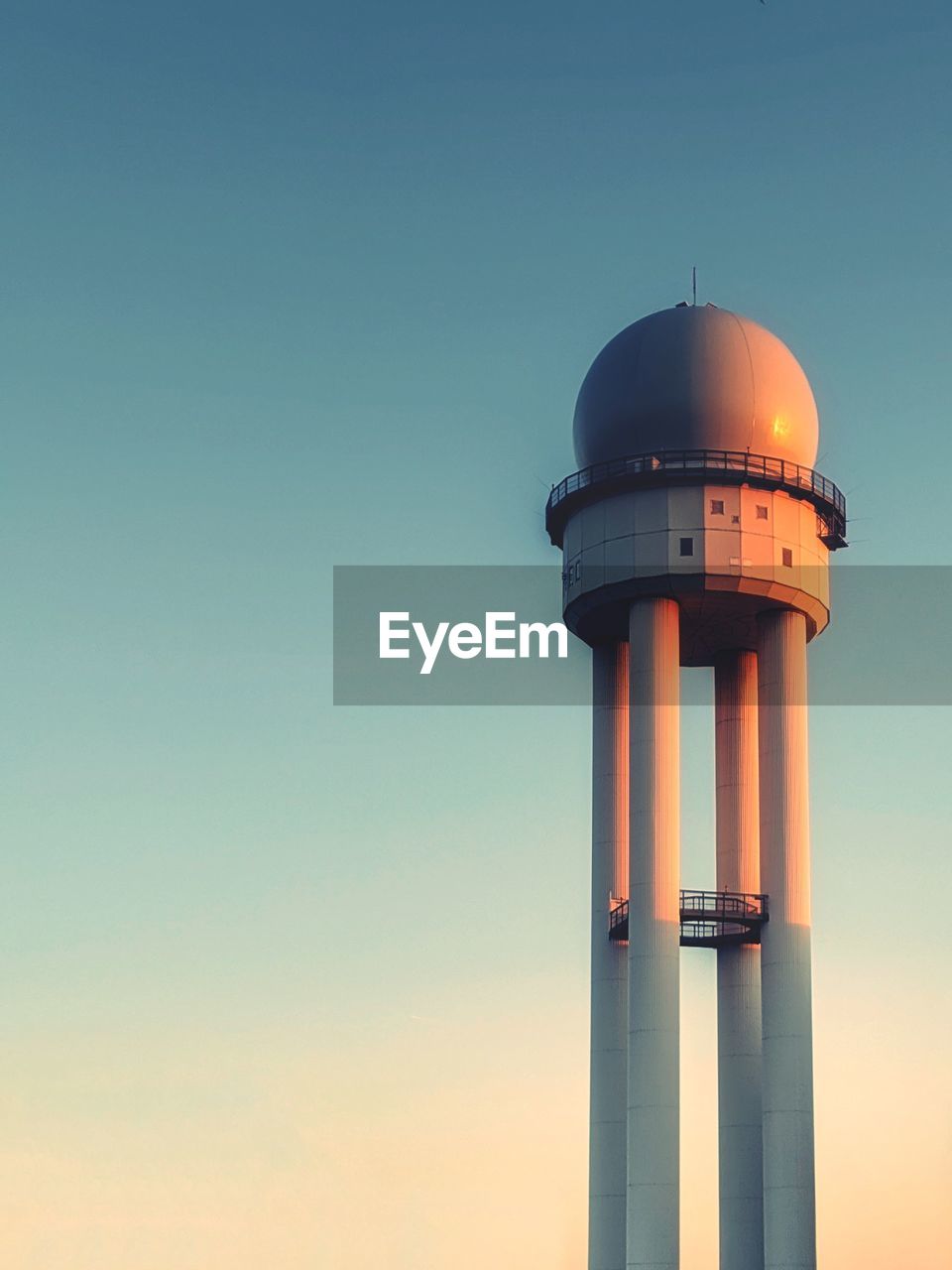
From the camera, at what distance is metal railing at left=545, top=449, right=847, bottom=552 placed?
9050 centimetres

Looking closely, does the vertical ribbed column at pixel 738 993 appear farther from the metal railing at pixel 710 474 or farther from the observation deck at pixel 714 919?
the metal railing at pixel 710 474

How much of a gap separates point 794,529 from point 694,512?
16.6ft

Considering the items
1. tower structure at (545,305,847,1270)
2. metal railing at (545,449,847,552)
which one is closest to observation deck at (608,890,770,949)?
tower structure at (545,305,847,1270)

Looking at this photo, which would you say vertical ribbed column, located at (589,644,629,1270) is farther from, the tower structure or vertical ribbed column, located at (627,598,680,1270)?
vertical ribbed column, located at (627,598,680,1270)

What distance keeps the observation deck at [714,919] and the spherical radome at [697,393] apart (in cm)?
1985

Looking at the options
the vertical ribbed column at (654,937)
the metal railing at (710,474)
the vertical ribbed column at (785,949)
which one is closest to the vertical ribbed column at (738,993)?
the vertical ribbed column at (785,949)

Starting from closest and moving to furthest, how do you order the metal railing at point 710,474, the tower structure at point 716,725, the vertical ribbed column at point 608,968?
the tower structure at point 716,725 < the vertical ribbed column at point 608,968 < the metal railing at point 710,474

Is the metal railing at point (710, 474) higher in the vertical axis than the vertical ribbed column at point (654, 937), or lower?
higher

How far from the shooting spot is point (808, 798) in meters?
89.5

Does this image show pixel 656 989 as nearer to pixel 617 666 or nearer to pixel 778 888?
pixel 778 888

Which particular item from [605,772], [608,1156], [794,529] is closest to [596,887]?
[605,772]

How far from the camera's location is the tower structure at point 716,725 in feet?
280

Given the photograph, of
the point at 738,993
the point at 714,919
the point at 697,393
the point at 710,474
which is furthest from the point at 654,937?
the point at 697,393

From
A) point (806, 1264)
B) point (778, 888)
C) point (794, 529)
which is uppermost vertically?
point (794, 529)
